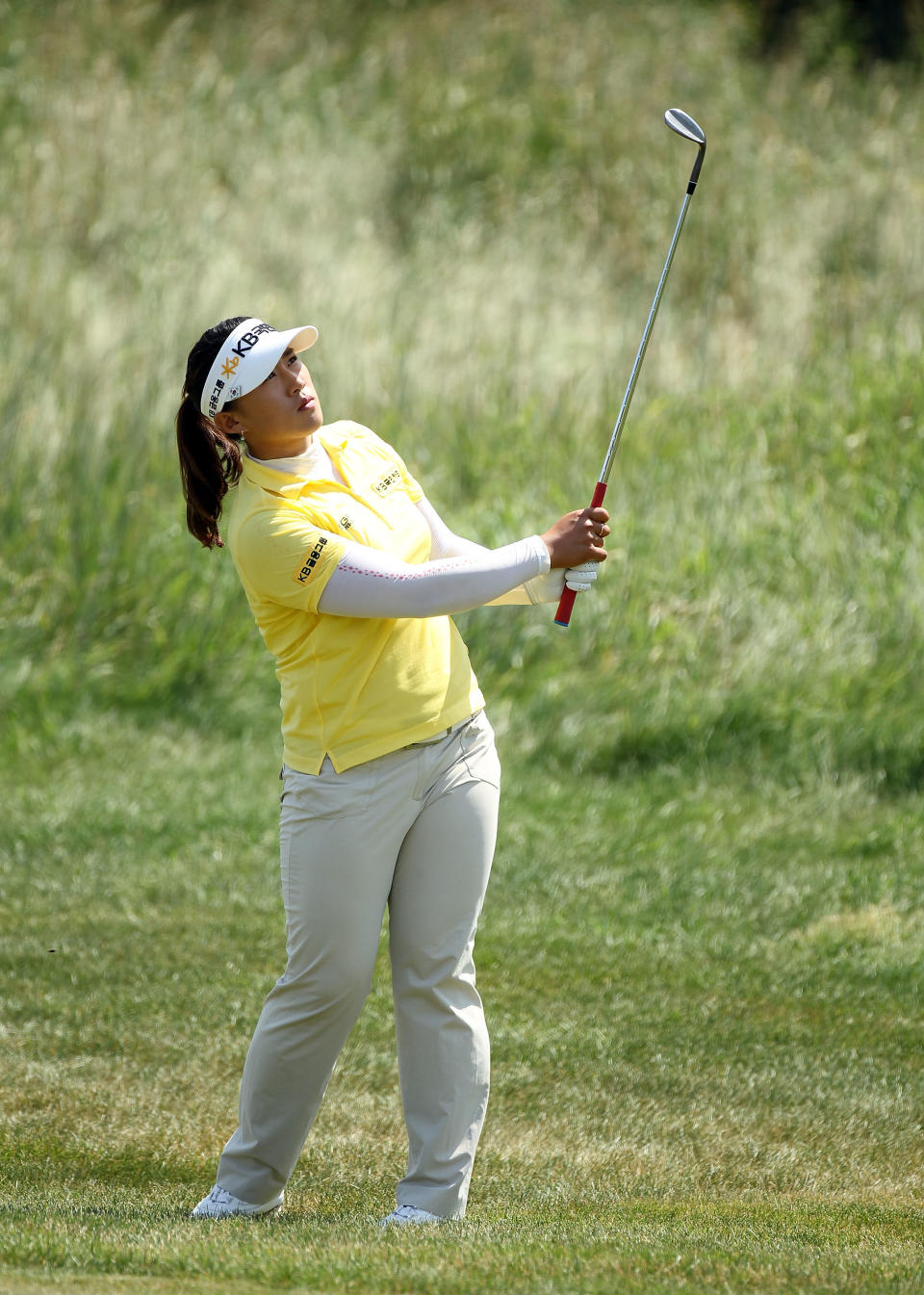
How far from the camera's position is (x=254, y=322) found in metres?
4.15

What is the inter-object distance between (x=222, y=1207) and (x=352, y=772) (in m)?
1.19

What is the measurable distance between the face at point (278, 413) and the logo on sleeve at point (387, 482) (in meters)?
0.24

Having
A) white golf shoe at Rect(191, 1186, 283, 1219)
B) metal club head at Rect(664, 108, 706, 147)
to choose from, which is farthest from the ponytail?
white golf shoe at Rect(191, 1186, 283, 1219)

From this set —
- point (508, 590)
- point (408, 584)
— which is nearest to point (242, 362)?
point (408, 584)

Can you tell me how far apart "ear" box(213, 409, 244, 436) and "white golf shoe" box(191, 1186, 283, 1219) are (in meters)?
1.91

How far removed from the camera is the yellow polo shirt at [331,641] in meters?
3.96

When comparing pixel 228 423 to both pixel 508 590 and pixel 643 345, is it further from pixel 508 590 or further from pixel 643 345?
pixel 643 345

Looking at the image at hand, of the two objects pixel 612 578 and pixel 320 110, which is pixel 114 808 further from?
pixel 320 110

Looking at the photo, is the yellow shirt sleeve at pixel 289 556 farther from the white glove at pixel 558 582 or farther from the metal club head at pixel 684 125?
the metal club head at pixel 684 125

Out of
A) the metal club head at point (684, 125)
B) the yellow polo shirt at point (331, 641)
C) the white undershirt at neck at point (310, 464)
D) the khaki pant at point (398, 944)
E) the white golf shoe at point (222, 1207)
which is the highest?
the metal club head at point (684, 125)

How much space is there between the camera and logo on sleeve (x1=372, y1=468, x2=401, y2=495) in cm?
429

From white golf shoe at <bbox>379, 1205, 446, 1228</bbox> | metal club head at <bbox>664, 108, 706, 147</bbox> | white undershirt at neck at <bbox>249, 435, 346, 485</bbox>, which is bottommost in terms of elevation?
white golf shoe at <bbox>379, 1205, 446, 1228</bbox>

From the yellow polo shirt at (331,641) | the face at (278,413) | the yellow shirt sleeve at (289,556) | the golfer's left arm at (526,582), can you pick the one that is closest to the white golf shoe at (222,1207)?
the yellow polo shirt at (331,641)

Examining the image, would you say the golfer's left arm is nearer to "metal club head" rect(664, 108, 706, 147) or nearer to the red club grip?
the red club grip
